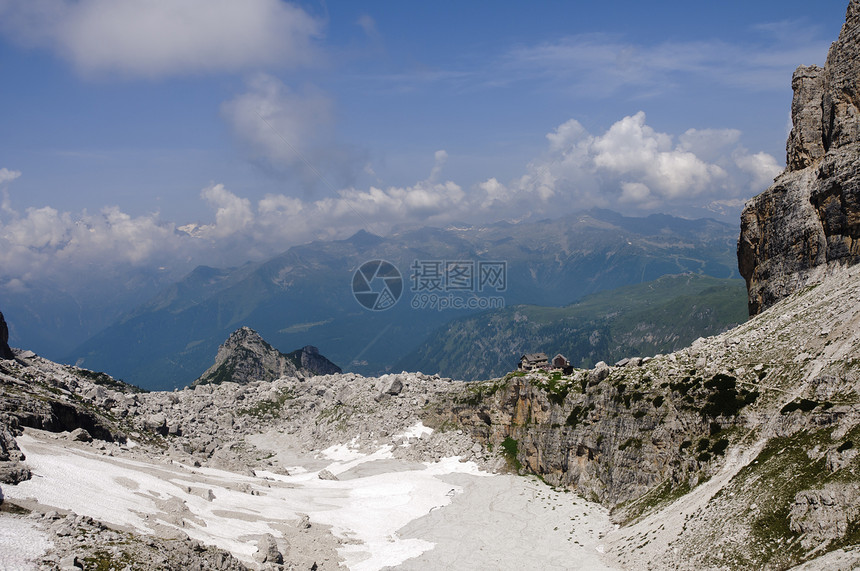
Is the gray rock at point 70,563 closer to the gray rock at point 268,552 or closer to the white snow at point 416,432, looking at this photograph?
the gray rock at point 268,552

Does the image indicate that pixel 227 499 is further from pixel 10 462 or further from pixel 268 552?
pixel 10 462

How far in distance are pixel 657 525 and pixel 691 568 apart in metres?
10.9

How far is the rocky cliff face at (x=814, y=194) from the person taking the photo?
80.9m

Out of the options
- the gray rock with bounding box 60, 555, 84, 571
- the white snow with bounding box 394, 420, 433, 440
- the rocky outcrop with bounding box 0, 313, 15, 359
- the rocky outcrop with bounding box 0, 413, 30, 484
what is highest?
the rocky outcrop with bounding box 0, 313, 15, 359

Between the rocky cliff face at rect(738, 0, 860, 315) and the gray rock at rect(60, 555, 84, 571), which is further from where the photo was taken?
the rocky cliff face at rect(738, 0, 860, 315)

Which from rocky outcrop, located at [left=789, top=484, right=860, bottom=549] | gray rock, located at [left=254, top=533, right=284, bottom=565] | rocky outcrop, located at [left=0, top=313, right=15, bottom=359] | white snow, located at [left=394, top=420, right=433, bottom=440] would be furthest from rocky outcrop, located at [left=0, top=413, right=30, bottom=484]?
rocky outcrop, located at [left=0, top=313, right=15, bottom=359]

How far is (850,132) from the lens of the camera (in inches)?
3334

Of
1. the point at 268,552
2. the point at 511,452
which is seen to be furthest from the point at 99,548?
the point at 511,452

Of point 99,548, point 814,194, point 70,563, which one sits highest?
point 814,194

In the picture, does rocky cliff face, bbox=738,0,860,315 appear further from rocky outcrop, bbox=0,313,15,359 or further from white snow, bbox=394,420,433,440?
rocky outcrop, bbox=0,313,15,359

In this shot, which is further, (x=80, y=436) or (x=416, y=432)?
(x=416, y=432)

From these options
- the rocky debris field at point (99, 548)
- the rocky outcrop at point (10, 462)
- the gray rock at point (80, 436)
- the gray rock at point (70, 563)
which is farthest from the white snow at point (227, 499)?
Result: the gray rock at point (70, 563)

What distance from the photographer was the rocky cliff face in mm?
80875

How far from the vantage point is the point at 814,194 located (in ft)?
282
